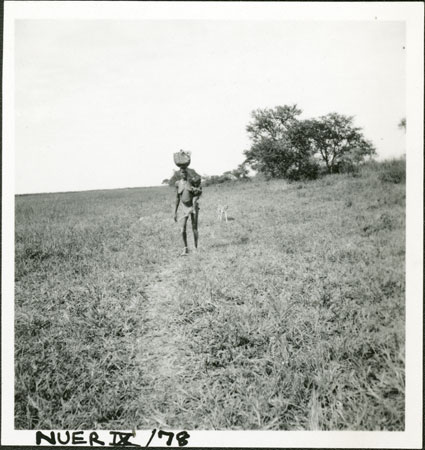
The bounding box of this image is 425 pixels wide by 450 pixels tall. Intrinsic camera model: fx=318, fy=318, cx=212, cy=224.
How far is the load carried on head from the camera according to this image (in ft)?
11.6

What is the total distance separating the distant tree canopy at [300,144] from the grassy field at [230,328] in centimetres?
31

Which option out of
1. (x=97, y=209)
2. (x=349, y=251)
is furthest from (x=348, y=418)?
(x=97, y=209)

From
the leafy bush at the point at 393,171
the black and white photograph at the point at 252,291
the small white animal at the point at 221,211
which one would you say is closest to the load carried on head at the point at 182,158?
the black and white photograph at the point at 252,291

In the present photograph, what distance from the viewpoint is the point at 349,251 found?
3.89m

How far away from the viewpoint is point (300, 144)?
4320 millimetres

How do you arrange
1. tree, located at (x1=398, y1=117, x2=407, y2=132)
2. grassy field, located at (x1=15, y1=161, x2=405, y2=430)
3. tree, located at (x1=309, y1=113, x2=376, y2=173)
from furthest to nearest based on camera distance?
tree, located at (x1=309, y1=113, x2=376, y2=173) → tree, located at (x1=398, y1=117, x2=407, y2=132) → grassy field, located at (x1=15, y1=161, x2=405, y2=430)

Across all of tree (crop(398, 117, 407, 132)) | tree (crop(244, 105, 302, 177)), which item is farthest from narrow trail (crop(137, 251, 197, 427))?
tree (crop(398, 117, 407, 132))

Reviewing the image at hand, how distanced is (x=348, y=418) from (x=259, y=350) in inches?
31.4

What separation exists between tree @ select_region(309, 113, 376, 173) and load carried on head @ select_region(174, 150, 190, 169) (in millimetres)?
1521

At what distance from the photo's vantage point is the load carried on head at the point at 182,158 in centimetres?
354

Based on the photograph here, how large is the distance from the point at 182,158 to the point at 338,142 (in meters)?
1.89

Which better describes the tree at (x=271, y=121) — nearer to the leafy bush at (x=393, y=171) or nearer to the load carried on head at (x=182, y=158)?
the load carried on head at (x=182, y=158)

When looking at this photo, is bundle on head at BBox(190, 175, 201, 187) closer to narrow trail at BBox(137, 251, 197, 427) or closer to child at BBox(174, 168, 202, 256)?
child at BBox(174, 168, 202, 256)

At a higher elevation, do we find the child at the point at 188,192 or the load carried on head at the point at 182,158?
the load carried on head at the point at 182,158
